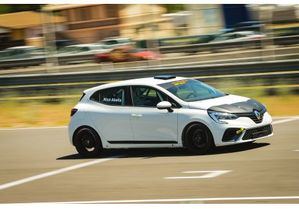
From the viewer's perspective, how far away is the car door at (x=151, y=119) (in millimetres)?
11922

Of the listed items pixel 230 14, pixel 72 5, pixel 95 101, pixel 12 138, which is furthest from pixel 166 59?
pixel 72 5

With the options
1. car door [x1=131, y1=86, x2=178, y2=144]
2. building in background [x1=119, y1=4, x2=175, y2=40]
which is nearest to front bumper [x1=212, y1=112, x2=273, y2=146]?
car door [x1=131, y1=86, x2=178, y2=144]

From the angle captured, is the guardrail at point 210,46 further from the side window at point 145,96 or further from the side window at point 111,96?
the side window at point 145,96

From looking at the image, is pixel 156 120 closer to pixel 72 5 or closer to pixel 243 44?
pixel 243 44

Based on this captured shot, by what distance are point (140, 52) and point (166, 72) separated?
980 cm

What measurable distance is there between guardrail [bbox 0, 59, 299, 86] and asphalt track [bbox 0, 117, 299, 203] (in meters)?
5.60

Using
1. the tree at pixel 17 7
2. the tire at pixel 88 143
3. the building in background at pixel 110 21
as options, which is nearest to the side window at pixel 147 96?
the tire at pixel 88 143

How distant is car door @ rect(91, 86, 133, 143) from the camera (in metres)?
12.5

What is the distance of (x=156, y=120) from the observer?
39.5ft

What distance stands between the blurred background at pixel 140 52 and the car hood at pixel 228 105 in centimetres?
534

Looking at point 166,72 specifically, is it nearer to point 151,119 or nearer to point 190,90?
point 190,90

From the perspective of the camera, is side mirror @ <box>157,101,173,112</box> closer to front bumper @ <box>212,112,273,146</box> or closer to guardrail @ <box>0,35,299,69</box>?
front bumper @ <box>212,112,273,146</box>

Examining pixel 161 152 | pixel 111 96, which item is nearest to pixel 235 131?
pixel 161 152

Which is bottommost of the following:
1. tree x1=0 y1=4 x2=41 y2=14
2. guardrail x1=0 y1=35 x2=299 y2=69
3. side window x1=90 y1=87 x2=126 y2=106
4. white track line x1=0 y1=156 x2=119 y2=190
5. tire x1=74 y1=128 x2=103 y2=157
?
white track line x1=0 y1=156 x2=119 y2=190
